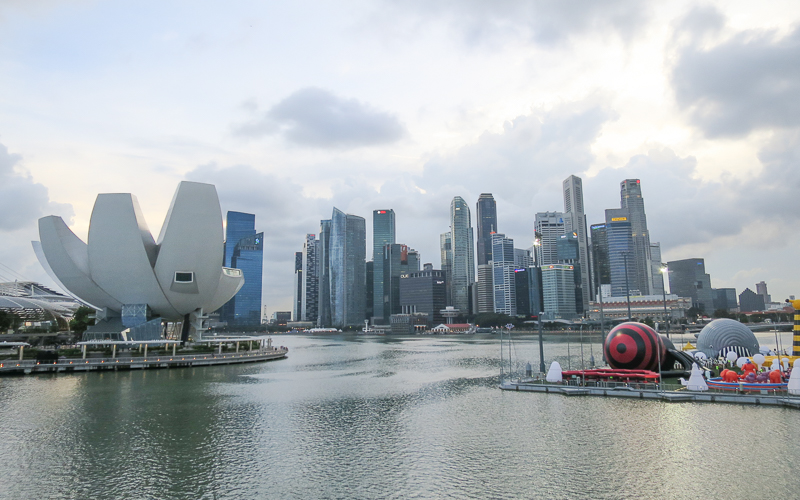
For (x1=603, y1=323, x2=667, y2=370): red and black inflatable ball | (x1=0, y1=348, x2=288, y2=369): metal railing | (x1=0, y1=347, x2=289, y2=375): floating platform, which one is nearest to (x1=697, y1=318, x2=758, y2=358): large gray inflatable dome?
(x1=603, y1=323, x2=667, y2=370): red and black inflatable ball

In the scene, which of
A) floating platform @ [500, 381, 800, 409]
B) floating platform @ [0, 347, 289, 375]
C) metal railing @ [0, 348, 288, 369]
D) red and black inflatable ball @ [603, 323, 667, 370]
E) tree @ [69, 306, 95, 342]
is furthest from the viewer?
tree @ [69, 306, 95, 342]

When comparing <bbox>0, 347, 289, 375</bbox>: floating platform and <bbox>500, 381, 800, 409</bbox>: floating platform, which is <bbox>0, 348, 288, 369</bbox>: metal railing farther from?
<bbox>500, 381, 800, 409</bbox>: floating platform

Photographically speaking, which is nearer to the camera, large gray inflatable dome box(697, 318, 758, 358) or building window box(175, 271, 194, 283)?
large gray inflatable dome box(697, 318, 758, 358)

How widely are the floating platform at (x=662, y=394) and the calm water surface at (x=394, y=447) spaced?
1107mm

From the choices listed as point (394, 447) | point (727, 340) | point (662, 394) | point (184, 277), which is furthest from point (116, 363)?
point (727, 340)

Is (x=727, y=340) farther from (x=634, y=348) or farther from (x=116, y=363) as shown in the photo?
(x=116, y=363)

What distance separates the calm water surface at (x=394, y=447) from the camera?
13.2m

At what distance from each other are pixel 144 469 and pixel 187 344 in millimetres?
45591

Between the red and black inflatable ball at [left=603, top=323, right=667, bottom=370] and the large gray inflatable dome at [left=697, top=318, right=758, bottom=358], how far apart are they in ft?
30.8

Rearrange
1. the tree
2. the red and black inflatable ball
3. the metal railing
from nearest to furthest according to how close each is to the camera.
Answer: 1. the red and black inflatable ball
2. the metal railing
3. the tree

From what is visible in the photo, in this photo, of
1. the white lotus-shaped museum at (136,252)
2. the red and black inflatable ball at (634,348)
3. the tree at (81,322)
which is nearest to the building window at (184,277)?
the white lotus-shaped museum at (136,252)

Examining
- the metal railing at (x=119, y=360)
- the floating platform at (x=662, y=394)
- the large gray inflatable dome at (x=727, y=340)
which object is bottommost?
the floating platform at (x=662, y=394)

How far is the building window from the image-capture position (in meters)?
56.7

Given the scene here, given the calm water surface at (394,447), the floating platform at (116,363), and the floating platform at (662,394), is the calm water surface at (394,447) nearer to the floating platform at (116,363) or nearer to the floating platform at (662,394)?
the floating platform at (662,394)
